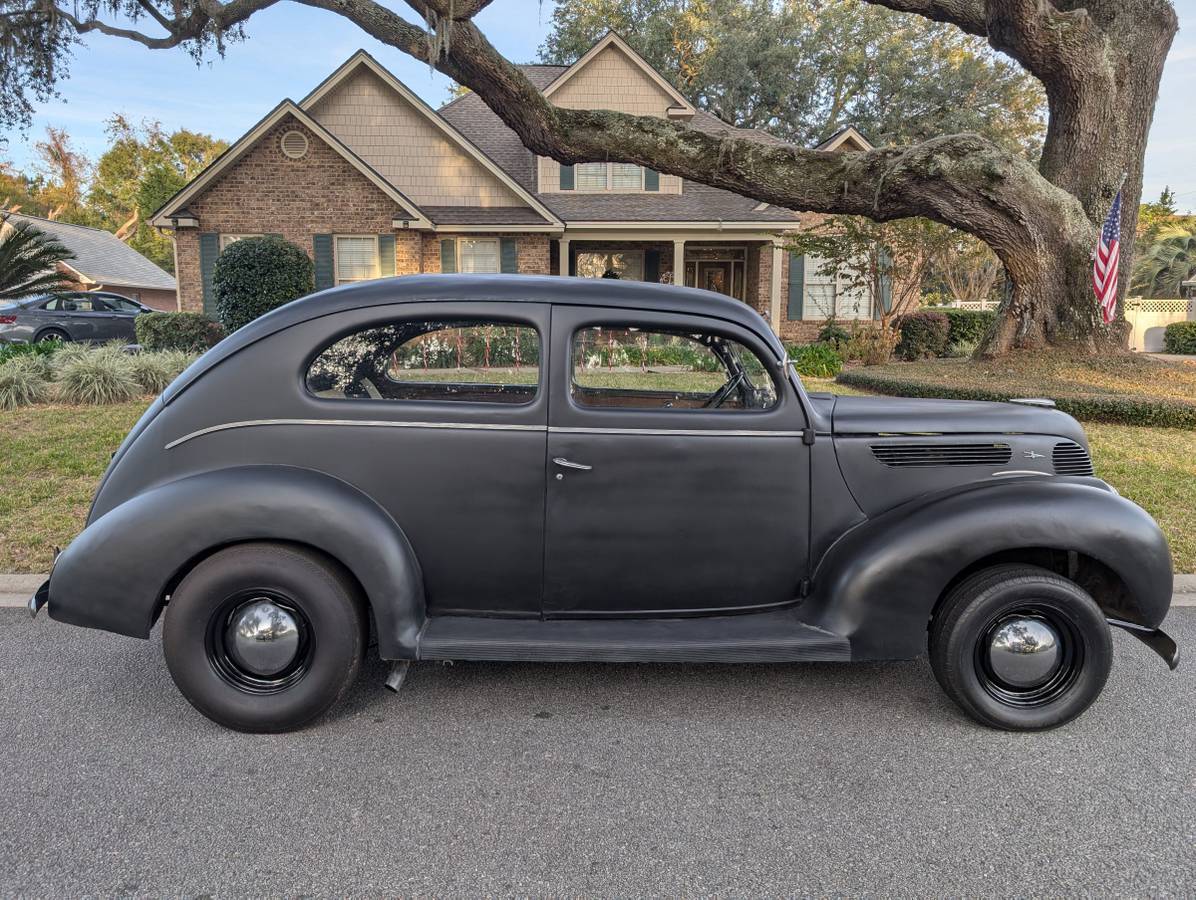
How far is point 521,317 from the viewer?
10.2 feet

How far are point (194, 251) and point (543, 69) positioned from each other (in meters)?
11.3

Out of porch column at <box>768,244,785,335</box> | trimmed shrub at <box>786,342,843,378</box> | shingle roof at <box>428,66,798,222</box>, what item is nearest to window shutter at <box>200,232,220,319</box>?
shingle roof at <box>428,66,798,222</box>

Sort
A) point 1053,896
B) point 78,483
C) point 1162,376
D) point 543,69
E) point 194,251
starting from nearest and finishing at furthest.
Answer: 1. point 1053,896
2. point 78,483
3. point 1162,376
4. point 194,251
5. point 543,69

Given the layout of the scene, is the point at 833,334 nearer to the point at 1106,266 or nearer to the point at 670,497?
the point at 1106,266

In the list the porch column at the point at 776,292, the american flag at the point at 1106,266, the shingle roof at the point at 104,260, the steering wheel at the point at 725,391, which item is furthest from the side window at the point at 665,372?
the shingle roof at the point at 104,260

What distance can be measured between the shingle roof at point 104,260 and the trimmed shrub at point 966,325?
29862 mm

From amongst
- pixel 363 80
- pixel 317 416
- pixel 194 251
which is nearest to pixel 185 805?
pixel 317 416

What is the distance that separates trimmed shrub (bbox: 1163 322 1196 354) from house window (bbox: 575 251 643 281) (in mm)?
15803

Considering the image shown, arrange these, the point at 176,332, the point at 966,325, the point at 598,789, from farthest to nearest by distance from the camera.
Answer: the point at 966,325 → the point at 176,332 → the point at 598,789

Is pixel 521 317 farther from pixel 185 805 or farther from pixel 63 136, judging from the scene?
pixel 63 136

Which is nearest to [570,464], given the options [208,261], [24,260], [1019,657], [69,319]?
[1019,657]

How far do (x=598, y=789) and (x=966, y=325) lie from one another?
20.2m

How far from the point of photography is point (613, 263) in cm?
2208

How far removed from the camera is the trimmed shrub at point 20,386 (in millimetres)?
9729
